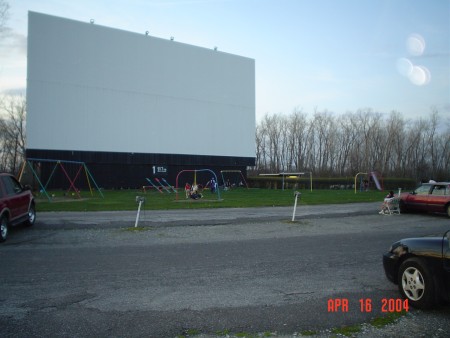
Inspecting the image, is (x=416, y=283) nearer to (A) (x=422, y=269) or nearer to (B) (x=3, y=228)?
(A) (x=422, y=269)

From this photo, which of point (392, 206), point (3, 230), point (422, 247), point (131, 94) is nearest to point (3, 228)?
point (3, 230)

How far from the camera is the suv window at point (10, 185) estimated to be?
11.8 m

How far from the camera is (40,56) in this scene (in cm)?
3859

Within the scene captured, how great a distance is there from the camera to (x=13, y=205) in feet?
39.0

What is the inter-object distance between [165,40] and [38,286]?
42720 mm

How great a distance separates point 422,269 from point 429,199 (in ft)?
47.8

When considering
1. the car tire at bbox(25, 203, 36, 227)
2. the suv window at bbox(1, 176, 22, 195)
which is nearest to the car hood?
the suv window at bbox(1, 176, 22, 195)

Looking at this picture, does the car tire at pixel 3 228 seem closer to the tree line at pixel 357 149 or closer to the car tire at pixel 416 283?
the car tire at pixel 416 283

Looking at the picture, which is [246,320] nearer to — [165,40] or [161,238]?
[161,238]

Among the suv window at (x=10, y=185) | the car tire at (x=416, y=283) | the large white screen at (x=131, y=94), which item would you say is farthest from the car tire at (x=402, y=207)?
the large white screen at (x=131, y=94)

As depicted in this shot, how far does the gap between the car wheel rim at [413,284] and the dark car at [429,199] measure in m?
14.0

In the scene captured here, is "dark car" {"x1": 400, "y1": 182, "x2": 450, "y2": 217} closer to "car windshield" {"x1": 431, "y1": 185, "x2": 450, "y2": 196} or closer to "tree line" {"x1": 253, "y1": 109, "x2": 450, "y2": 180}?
"car windshield" {"x1": 431, "y1": 185, "x2": 450, "y2": 196}

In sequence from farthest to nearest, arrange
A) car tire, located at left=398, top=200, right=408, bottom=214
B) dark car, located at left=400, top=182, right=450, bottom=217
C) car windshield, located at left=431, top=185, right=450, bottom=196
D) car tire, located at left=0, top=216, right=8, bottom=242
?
1. car tire, located at left=398, top=200, right=408, bottom=214
2. car windshield, located at left=431, top=185, right=450, bottom=196
3. dark car, located at left=400, top=182, right=450, bottom=217
4. car tire, located at left=0, top=216, right=8, bottom=242

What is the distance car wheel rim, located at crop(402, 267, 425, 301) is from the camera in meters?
5.35
